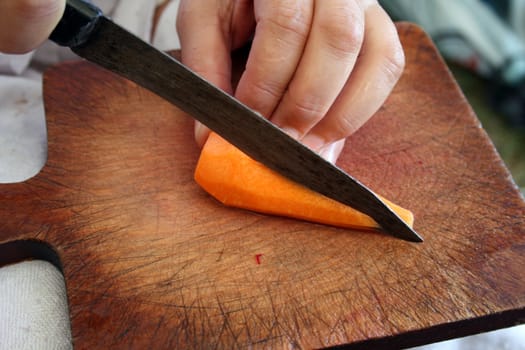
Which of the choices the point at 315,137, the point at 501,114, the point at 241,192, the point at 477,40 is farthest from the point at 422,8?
the point at 241,192

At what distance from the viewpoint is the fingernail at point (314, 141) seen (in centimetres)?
125

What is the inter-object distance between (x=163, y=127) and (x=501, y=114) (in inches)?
79.0

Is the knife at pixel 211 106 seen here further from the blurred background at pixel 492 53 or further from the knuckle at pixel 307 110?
the blurred background at pixel 492 53

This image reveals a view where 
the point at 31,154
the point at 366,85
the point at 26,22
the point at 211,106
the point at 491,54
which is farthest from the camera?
the point at 491,54

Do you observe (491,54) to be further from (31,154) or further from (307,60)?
(31,154)

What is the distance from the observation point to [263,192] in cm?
117

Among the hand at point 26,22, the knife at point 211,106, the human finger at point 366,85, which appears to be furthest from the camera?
the human finger at point 366,85

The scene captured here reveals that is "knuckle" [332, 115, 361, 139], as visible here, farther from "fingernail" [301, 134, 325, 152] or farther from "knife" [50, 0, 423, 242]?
"knife" [50, 0, 423, 242]

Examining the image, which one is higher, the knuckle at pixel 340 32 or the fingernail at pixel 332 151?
the knuckle at pixel 340 32

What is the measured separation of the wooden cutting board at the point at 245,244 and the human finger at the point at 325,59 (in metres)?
0.21

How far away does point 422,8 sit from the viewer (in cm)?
286

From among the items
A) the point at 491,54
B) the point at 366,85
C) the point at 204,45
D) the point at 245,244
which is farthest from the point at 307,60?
the point at 491,54

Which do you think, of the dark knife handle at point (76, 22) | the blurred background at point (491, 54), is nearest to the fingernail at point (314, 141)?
the dark knife handle at point (76, 22)

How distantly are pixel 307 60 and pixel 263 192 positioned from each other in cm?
29
